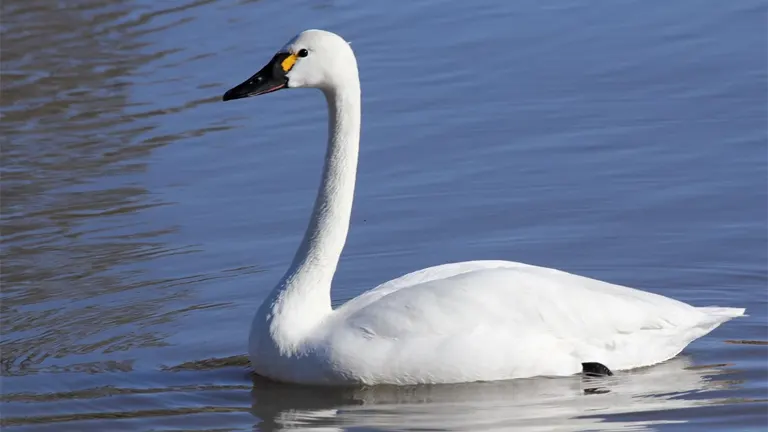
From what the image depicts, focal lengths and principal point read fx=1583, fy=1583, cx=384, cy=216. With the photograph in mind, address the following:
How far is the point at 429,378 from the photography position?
700 cm

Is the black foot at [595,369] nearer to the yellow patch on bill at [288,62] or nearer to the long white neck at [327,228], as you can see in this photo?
the long white neck at [327,228]

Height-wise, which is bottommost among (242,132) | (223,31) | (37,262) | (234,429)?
(234,429)

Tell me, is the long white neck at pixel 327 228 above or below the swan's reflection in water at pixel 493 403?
above

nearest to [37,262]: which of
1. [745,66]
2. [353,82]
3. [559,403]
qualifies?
[353,82]

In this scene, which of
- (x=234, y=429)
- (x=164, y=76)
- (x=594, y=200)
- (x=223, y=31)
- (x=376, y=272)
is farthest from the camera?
(x=223, y=31)

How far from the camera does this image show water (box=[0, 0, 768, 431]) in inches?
275

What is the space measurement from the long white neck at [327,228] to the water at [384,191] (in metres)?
0.39

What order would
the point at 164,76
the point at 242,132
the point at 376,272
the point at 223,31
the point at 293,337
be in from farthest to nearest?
the point at 223,31
the point at 164,76
the point at 242,132
the point at 376,272
the point at 293,337

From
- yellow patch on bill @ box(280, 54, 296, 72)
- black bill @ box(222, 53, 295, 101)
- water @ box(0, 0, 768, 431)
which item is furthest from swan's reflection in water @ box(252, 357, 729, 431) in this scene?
yellow patch on bill @ box(280, 54, 296, 72)

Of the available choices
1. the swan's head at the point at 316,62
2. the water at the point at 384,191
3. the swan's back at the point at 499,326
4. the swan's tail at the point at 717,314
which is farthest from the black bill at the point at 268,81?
the swan's tail at the point at 717,314

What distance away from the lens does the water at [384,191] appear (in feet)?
22.9

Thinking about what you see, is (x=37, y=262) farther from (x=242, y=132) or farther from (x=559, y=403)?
(x=559, y=403)

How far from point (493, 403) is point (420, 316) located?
1.72 feet

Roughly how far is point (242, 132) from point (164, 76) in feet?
6.25
